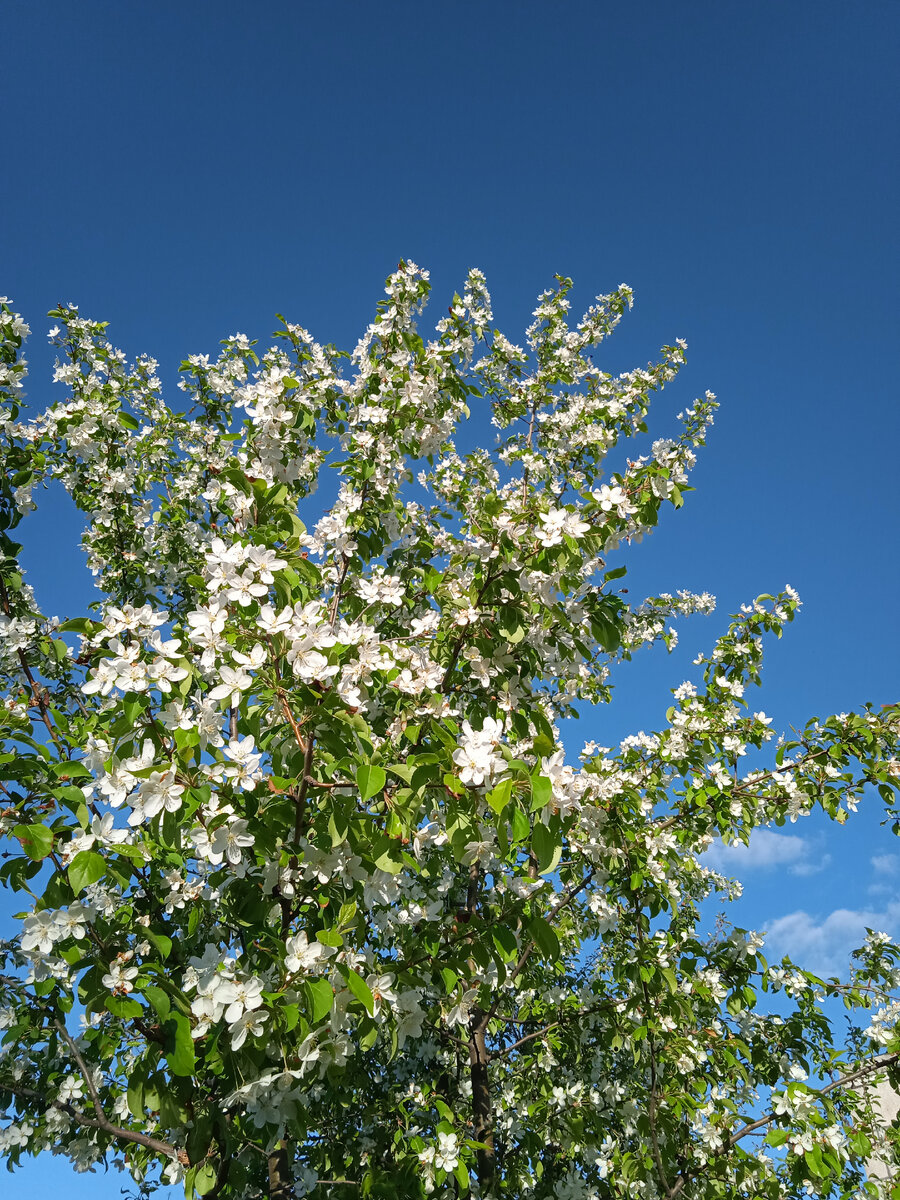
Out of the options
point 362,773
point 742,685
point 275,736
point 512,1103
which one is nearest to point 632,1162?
Answer: point 512,1103

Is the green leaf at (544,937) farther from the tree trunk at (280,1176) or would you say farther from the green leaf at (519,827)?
the tree trunk at (280,1176)

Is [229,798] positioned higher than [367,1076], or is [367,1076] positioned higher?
[229,798]

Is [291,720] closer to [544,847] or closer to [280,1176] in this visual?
[544,847]

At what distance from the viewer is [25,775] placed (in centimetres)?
261

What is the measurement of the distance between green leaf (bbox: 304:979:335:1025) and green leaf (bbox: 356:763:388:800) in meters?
0.64

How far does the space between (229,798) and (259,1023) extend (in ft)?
2.40

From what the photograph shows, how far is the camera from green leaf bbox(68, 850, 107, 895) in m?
2.19

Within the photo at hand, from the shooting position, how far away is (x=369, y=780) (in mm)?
2217

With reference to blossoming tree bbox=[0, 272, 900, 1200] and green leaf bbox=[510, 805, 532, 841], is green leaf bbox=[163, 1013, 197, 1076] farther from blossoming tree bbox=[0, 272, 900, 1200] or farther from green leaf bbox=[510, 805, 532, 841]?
green leaf bbox=[510, 805, 532, 841]

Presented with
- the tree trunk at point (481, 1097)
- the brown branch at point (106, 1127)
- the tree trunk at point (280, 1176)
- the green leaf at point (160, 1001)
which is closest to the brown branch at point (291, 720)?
the green leaf at point (160, 1001)

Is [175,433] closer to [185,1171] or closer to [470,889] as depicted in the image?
[470,889]

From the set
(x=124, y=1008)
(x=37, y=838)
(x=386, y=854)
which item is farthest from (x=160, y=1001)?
(x=386, y=854)

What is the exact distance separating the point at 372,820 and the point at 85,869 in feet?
2.93

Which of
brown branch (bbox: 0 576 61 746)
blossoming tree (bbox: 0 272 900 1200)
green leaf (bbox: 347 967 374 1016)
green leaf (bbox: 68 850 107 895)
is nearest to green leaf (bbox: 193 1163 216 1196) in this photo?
blossoming tree (bbox: 0 272 900 1200)
